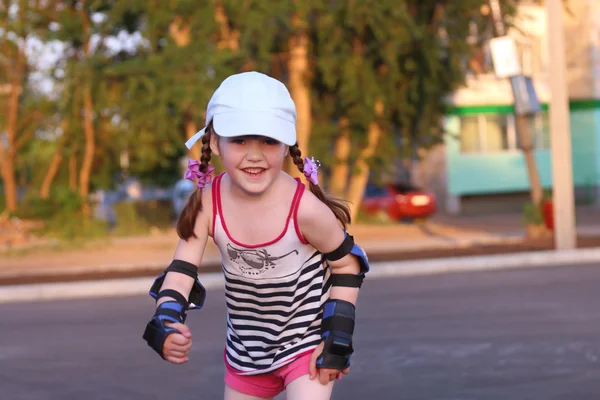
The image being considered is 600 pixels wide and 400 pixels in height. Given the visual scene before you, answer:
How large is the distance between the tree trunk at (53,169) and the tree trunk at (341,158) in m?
6.75

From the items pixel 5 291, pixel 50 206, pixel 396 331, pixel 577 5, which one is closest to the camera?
pixel 396 331

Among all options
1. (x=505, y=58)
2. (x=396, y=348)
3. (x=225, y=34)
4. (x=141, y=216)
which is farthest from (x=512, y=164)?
(x=396, y=348)

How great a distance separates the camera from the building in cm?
3750

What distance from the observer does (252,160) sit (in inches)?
126

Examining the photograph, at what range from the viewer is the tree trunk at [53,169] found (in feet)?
87.4

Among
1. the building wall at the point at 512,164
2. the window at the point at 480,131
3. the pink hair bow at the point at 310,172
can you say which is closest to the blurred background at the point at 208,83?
the building wall at the point at 512,164

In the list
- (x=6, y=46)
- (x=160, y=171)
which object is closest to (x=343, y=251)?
(x=6, y=46)

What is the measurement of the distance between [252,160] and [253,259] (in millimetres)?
380

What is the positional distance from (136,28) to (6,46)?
11.4 ft

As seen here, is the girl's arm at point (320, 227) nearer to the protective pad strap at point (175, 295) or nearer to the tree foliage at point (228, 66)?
the protective pad strap at point (175, 295)

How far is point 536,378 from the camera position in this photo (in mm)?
6820

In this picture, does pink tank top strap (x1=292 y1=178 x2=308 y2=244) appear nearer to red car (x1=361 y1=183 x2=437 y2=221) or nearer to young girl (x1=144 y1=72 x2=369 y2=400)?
young girl (x1=144 y1=72 x2=369 y2=400)

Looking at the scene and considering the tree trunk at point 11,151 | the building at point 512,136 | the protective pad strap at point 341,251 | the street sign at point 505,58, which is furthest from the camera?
the building at point 512,136

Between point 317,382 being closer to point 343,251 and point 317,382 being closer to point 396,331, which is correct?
point 343,251
